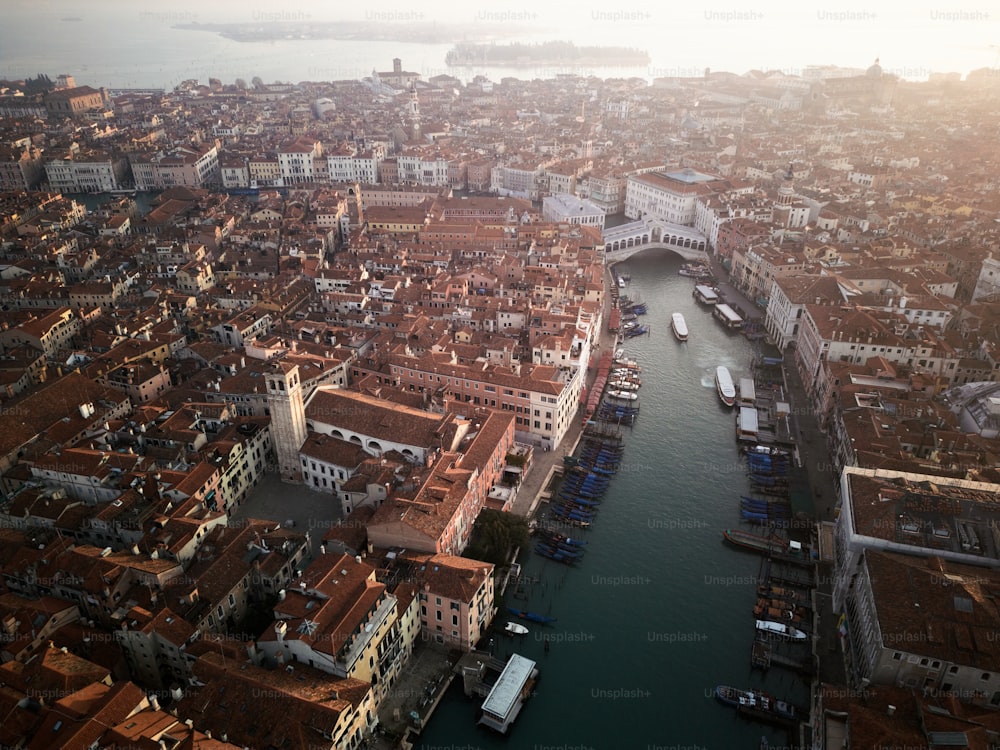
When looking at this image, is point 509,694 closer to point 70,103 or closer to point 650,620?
point 650,620

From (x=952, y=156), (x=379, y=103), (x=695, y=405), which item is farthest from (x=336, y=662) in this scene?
(x=379, y=103)

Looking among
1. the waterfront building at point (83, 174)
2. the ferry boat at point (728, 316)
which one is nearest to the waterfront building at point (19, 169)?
the waterfront building at point (83, 174)

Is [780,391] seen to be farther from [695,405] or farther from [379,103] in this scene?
[379,103]

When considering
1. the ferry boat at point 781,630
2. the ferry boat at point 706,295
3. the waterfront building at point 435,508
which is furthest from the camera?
the ferry boat at point 706,295

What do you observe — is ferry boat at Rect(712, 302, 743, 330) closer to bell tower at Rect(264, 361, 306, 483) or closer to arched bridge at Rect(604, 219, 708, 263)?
arched bridge at Rect(604, 219, 708, 263)

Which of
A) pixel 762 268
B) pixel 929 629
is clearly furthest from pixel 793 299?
pixel 929 629

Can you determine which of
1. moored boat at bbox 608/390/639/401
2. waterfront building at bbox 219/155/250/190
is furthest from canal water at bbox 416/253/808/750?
waterfront building at bbox 219/155/250/190

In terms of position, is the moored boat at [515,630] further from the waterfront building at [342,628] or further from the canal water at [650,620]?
the waterfront building at [342,628]
